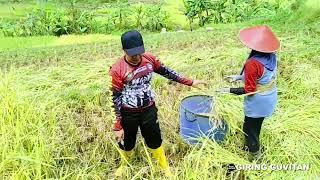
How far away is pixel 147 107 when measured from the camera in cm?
368

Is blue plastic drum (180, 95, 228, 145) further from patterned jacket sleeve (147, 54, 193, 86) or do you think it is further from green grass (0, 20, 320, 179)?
patterned jacket sleeve (147, 54, 193, 86)

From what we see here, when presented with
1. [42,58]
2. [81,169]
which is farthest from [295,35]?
[81,169]

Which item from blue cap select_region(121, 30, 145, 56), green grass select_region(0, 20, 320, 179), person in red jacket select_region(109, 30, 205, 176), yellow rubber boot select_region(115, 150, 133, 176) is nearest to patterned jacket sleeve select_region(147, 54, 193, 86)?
person in red jacket select_region(109, 30, 205, 176)

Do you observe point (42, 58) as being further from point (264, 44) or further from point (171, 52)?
point (264, 44)

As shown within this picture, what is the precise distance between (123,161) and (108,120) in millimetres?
759

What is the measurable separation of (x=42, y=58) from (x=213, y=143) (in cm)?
368

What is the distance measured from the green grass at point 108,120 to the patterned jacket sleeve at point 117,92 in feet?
1.43

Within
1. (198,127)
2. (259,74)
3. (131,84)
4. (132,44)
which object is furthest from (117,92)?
(259,74)

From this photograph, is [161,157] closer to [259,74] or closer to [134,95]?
[134,95]

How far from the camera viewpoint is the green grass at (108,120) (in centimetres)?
371

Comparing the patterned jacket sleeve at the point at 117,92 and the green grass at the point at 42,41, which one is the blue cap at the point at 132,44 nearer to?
the patterned jacket sleeve at the point at 117,92

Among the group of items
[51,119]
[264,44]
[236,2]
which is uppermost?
[264,44]

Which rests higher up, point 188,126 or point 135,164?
point 188,126

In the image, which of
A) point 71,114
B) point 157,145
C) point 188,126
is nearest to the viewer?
point 157,145
